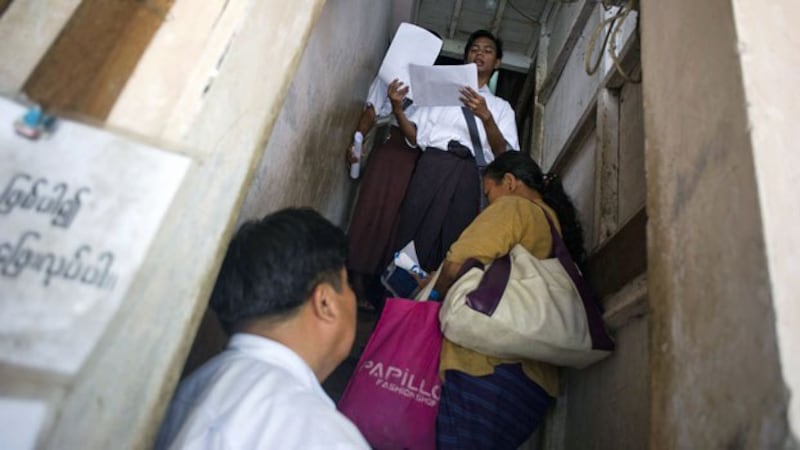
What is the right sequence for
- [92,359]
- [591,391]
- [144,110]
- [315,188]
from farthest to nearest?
[315,188], [591,391], [144,110], [92,359]

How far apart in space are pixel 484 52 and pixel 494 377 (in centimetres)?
212

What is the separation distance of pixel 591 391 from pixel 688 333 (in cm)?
87

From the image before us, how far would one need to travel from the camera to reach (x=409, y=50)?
105 inches

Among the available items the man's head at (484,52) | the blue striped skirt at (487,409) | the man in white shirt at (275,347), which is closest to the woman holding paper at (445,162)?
the man's head at (484,52)

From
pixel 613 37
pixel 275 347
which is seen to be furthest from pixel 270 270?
pixel 613 37

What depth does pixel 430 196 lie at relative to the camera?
2363 mm

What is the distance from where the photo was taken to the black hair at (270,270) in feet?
3.08

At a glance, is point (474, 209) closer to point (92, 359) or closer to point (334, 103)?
point (334, 103)

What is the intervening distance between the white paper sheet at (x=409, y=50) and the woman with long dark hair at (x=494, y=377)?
1331mm

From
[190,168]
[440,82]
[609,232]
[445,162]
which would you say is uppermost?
[190,168]

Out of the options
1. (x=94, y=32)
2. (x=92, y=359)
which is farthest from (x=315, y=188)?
(x=92, y=359)

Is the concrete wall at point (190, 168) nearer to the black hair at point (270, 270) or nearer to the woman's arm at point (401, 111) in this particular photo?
the black hair at point (270, 270)

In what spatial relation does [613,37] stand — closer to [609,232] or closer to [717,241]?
[609,232]

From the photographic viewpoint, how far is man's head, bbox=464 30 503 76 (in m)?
2.87
